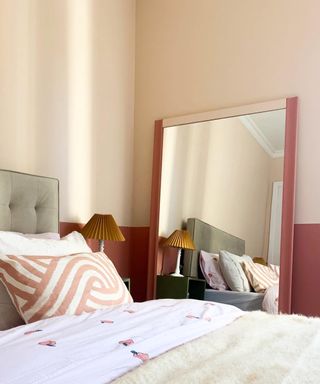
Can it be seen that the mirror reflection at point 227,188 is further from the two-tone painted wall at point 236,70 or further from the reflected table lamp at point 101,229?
the reflected table lamp at point 101,229

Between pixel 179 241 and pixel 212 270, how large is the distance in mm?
294

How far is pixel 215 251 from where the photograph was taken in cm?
279

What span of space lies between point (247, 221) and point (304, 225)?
0.35 metres

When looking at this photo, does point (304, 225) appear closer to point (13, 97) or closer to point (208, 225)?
point (208, 225)

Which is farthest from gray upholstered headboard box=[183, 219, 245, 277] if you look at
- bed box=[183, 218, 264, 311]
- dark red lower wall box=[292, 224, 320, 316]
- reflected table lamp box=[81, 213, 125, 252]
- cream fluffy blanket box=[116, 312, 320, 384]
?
cream fluffy blanket box=[116, 312, 320, 384]

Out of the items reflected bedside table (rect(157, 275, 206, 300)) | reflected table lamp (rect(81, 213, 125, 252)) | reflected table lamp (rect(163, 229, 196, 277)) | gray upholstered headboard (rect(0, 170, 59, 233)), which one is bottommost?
reflected bedside table (rect(157, 275, 206, 300))

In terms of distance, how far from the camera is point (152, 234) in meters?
3.08

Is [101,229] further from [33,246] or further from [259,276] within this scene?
[259,276]

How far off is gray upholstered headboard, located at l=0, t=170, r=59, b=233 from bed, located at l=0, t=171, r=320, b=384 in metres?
0.53

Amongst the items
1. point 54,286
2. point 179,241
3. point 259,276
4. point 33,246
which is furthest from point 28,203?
point 259,276

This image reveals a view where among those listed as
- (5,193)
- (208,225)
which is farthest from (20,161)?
(208,225)

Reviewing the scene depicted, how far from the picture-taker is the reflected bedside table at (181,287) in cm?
281

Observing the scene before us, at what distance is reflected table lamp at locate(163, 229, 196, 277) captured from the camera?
113 inches

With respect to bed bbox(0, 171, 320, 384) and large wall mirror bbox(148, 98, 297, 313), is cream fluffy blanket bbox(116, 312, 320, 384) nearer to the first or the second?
bed bbox(0, 171, 320, 384)
